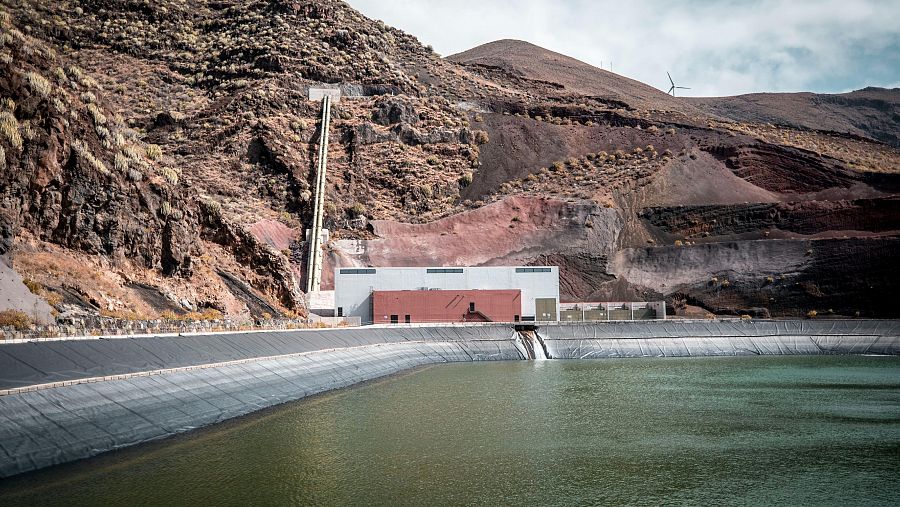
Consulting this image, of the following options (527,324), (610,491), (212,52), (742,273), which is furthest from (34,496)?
(212,52)

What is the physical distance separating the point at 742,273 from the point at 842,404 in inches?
1633

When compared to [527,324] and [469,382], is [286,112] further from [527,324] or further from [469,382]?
[469,382]

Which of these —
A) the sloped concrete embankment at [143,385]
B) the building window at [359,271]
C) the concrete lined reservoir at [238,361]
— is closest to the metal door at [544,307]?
the concrete lined reservoir at [238,361]

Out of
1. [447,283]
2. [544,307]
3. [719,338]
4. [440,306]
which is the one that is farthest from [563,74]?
[719,338]

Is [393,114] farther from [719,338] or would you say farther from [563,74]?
[563,74]

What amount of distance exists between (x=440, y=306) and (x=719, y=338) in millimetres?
19735

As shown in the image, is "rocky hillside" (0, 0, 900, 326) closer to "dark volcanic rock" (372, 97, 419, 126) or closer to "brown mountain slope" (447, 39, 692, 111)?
"dark volcanic rock" (372, 97, 419, 126)

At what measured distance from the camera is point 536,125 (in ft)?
312

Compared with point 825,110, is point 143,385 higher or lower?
lower

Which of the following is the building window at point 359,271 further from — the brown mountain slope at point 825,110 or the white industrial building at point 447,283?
the brown mountain slope at point 825,110

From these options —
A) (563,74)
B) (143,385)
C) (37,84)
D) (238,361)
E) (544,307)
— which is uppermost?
(563,74)

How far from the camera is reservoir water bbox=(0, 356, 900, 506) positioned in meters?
16.0

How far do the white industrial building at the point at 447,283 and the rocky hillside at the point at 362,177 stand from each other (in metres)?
9.29

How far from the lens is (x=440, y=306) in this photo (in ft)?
196
